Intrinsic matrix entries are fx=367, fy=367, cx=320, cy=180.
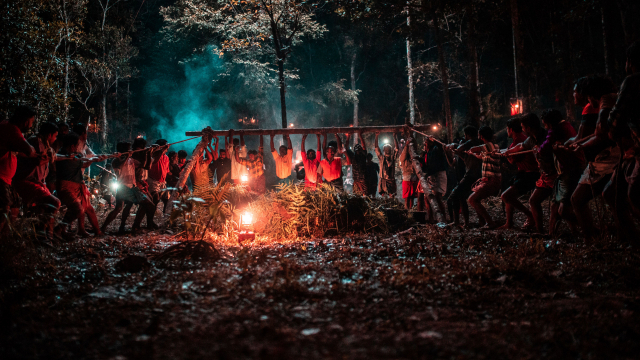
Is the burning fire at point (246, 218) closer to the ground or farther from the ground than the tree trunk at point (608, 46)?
closer to the ground

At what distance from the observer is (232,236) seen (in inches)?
273

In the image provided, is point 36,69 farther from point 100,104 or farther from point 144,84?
point 144,84

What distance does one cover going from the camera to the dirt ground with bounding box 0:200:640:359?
2512mm

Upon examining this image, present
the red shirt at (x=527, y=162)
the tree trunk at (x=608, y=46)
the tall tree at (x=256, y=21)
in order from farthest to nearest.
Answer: the tall tree at (x=256, y=21), the tree trunk at (x=608, y=46), the red shirt at (x=527, y=162)

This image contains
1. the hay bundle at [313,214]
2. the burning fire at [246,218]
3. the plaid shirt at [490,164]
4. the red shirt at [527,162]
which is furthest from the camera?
the hay bundle at [313,214]

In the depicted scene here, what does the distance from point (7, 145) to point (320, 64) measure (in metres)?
34.6

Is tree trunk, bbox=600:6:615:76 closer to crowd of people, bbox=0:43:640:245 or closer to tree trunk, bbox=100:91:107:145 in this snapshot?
crowd of people, bbox=0:43:640:245

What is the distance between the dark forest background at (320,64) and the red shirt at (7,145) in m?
16.9

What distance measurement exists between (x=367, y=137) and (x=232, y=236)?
28.5 meters

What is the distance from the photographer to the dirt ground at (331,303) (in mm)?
2512

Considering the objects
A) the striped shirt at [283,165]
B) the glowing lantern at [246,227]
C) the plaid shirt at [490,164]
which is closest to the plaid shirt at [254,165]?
the striped shirt at [283,165]

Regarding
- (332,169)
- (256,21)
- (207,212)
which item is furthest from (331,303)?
(256,21)

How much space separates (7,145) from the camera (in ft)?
17.4

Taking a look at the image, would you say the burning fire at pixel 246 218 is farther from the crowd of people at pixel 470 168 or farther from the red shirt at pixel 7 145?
the red shirt at pixel 7 145
